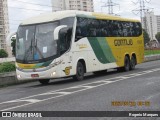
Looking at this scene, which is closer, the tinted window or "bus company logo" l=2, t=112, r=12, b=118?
"bus company logo" l=2, t=112, r=12, b=118

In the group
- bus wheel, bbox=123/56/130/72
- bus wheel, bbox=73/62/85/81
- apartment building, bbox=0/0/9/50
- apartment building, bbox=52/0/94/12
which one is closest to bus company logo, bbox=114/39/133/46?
bus wheel, bbox=123/56/130/72

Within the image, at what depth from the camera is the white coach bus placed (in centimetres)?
1947

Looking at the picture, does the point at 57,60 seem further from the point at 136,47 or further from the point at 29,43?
the point at 136,47

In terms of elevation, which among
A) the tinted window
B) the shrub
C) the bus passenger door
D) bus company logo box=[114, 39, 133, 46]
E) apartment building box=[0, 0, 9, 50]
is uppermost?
apartment building box=[0, 0, 9, 50]

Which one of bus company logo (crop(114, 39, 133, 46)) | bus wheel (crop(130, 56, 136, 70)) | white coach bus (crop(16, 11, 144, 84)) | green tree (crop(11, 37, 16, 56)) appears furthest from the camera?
bus wheel (crop(130, 56, 136, 70))

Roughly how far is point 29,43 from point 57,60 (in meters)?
1.60

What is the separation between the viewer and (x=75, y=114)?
387 inches

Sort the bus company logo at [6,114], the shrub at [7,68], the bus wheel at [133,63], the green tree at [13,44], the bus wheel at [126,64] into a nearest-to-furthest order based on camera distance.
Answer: the bus company logo at [6,114] → the green tree at [13,44] → the bus wheel at [126,64] → the bus wheel at [133,63] → the shrub at [7,68]

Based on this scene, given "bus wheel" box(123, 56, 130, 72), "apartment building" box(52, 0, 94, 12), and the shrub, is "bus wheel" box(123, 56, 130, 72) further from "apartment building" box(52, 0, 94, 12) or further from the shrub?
"apartment building" box(52, 0, 94, 12)

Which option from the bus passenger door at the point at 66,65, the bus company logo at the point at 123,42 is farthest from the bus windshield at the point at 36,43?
the bus company logo at the point at 123,42

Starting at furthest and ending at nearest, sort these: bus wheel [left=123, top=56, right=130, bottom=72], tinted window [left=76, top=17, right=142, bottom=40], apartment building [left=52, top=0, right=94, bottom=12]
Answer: apartment building [left=52, top=0, right=94, bottom=12]
bus wheel [left=123, top=56, right=130, bottom=72]
tinted window [left=76, top=17, right=142, bottom=40]

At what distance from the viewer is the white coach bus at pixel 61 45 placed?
63.9ft

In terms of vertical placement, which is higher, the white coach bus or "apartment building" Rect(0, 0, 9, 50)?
"apartment building" Rect(0, 0, 9, 50)

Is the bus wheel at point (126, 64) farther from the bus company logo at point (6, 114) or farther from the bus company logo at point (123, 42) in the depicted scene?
the bus company logo at point (6, 114)
